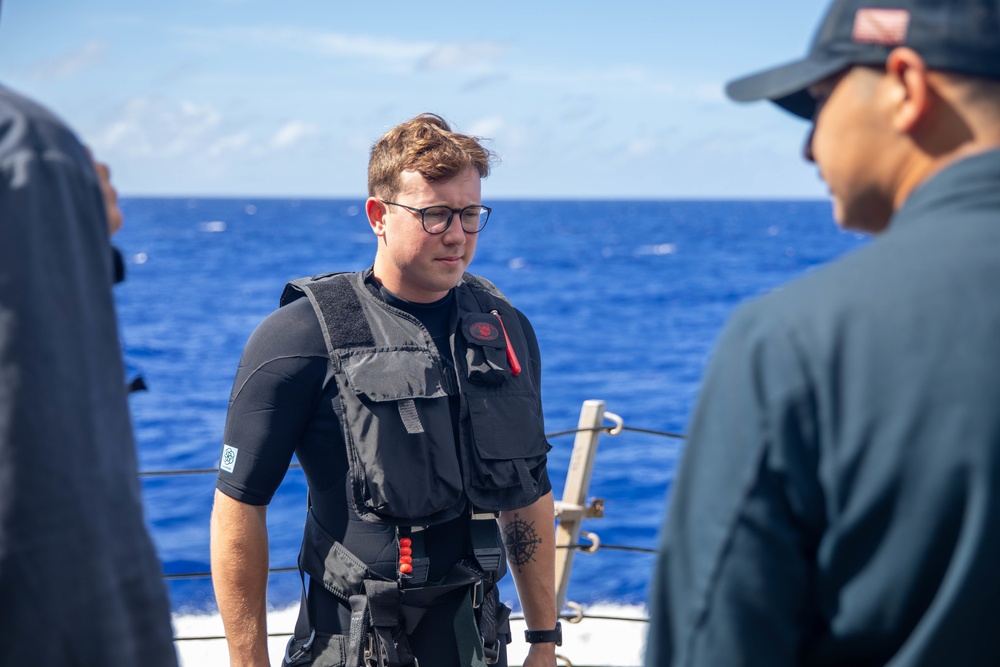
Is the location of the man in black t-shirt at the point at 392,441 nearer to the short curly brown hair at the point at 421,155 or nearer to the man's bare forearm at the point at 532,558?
the short curly brown hair at the point at 421,155

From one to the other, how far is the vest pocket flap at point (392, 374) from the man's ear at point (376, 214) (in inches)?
18.1

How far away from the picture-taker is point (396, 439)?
2.84 m

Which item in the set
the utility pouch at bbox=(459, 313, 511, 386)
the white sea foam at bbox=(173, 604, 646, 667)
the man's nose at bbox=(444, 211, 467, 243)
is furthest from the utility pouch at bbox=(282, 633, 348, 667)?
the white sea foam at bbox=(173, 604, 646, 667)

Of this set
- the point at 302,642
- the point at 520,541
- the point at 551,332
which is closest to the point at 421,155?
the point at 520,541

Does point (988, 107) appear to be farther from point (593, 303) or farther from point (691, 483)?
point (593, 303)

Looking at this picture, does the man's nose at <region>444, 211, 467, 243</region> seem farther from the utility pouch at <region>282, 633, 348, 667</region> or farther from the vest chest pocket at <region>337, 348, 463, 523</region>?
the utility pouch at <region>282, 633, 348, 667</region>

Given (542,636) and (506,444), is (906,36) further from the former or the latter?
(542,636)

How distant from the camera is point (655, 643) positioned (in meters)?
1.44

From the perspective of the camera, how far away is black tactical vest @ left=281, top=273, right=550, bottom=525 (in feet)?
9.21

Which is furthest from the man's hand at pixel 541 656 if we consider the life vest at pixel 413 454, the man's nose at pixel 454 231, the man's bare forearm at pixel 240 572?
the man's nose at pixel 454 231

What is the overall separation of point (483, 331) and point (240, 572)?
3.33 feet

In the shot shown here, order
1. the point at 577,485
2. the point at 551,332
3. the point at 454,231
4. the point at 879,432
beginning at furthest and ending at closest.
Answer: the point at 551,332, the point at 577,485, the point at 454,231, the point at 879,432

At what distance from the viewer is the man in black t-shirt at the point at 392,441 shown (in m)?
2.82

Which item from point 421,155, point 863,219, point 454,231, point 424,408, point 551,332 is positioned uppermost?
point 863,219
